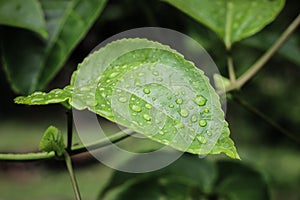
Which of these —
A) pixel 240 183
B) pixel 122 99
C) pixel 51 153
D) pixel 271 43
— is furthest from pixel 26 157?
pixel 271 43

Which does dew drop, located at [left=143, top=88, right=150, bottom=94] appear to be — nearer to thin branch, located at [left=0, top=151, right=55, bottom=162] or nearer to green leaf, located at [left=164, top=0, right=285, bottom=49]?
Result: thin branch, located at [left=0, top=151, right=55, bottom=162]

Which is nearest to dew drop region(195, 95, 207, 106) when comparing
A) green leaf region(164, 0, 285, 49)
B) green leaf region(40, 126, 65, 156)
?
green leaf region(40, 126, 65, 156)

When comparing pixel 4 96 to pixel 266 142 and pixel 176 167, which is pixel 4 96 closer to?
pixel 176 167

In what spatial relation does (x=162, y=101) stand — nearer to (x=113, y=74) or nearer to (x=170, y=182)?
(x=113, y=74)

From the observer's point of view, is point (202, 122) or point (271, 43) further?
point (271, 43)

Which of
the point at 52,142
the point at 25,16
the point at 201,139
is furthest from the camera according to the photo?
the point at 25,16

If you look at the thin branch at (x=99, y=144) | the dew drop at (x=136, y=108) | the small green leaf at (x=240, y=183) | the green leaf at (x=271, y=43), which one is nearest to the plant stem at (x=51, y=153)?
the thin branch at (x=99, y=144)
